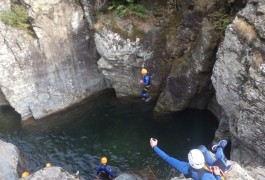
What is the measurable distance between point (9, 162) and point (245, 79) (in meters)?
10.8

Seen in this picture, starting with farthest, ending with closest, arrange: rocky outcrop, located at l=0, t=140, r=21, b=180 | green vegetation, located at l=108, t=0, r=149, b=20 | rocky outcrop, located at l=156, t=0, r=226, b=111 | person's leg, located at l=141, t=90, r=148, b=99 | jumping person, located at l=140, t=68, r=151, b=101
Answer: person's leg, located at l=141, t=90, r=148, b=99 → jumping person, located at l=140, t=68, r=151, b=101 → green vegetation, located at l=108, t=0, r=149, b=20 → rocky outcrop, located at l=156, t=0, r=226, b=111 → rocky outcrop, located at l=0, t=140, r=21, b=180

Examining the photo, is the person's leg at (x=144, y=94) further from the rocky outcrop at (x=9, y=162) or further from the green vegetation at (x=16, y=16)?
the green vegetation at (x=16, y=16)

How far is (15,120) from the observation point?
842 inches

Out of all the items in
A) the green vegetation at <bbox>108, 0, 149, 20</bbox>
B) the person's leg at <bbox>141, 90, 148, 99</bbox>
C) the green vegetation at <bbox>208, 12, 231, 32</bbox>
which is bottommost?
the person's leg at <bbox>141, 90, 148, 99</bbox>

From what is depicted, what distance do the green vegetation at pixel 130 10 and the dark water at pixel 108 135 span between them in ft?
18.7

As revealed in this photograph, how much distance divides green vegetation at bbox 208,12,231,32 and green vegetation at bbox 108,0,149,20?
413cm

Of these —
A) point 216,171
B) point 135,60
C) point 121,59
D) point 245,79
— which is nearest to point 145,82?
point 135,60

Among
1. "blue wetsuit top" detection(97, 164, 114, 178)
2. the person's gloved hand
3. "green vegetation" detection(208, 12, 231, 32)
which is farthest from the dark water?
the person's gloved hand

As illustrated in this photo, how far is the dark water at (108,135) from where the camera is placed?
695 inches

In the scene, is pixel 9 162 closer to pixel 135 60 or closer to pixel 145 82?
pixel 145 82

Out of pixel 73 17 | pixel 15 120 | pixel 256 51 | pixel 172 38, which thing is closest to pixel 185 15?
pixel 172 38

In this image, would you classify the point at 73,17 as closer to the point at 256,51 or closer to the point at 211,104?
the point at 211,104

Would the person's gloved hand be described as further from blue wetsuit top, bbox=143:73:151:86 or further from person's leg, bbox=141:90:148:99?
person's leg, bbox=141:90:148:99

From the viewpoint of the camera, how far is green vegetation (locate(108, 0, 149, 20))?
1825 centimetres
